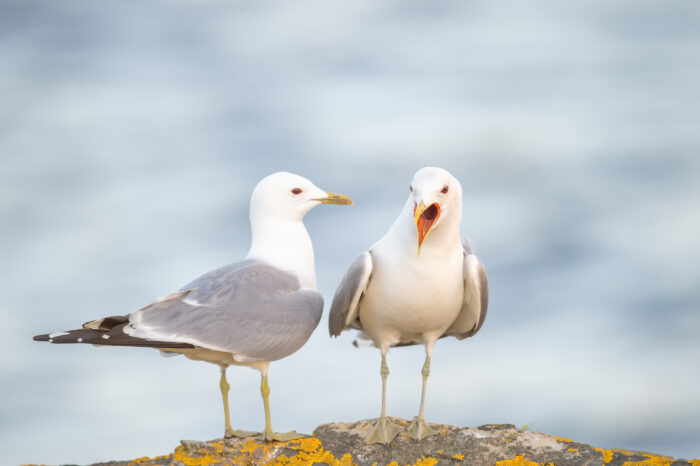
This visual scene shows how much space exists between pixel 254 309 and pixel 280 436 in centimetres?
137

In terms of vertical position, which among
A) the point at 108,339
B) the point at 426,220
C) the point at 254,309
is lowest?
the point at 108,339

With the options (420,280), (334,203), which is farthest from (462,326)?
(334,203)

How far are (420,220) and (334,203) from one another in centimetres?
126

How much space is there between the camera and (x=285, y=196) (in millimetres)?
11047

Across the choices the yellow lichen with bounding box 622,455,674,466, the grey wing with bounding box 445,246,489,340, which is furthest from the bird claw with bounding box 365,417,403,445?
the yellow lichen with bounding box 622,455,674,466

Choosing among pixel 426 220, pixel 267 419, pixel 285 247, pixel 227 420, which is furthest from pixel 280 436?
pixel 426 220

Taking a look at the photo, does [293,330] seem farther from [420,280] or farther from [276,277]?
[420,280]

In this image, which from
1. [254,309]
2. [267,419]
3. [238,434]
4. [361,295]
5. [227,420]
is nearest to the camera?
[254,309]

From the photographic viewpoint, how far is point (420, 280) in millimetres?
10594

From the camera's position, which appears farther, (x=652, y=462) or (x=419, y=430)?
(x=419, y=430)

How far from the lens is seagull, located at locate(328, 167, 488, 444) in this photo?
1048 cm

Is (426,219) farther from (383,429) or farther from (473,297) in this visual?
(383,429)

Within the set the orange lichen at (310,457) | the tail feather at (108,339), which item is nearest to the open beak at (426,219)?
the orange lichen at (310,457)

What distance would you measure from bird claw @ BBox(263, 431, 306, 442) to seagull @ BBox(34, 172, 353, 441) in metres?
0.01
